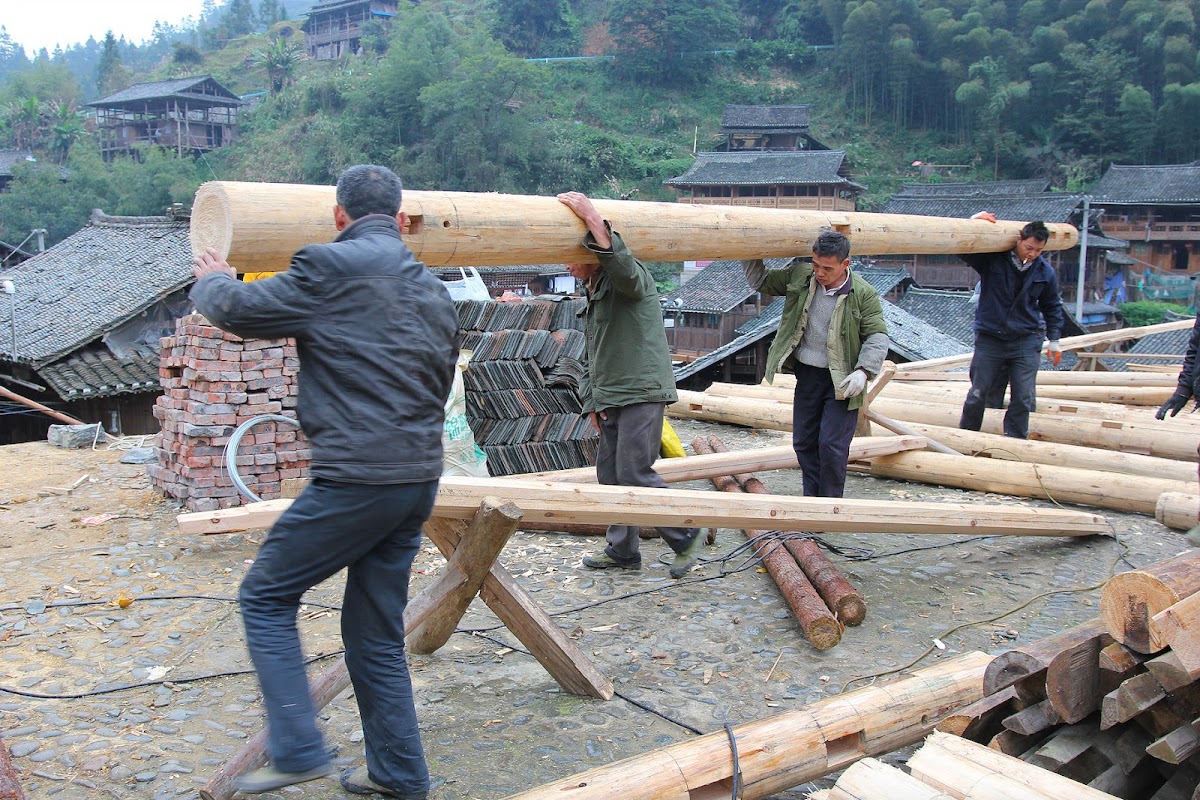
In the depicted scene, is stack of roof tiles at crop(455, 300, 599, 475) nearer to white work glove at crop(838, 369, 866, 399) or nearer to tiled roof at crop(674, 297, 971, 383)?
white work glove at crop(838, 369, 866, 399)

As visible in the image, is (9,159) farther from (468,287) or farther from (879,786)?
(879,786)

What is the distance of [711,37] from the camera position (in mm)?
68312

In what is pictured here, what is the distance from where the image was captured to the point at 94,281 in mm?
24172

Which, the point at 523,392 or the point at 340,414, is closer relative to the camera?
the point at 340,414

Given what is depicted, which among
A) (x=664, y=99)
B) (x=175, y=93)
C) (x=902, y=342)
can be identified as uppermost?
(x=175, y=93)

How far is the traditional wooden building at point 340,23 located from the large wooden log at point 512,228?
255ft

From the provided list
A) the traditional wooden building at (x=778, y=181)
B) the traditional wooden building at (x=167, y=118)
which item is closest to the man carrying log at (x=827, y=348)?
the traditional wooden building at (x=778, y=181)

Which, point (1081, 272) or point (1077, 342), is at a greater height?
point (1077, 342)

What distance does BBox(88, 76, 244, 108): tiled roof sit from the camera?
60812mm

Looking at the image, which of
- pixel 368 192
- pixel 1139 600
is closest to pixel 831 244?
pixel 1139 600

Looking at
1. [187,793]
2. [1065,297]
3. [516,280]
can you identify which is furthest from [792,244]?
[1065,297]

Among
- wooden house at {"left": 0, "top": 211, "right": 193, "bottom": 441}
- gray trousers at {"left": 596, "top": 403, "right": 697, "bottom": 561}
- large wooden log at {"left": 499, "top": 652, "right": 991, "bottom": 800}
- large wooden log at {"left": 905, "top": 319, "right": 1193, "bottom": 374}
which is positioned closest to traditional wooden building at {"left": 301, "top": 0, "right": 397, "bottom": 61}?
wooden house at {"left": 0, "top": 211, "right": 193, "bottom": 441}

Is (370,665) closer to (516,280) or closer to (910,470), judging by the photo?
(910,470)

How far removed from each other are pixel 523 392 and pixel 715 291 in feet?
87.9
